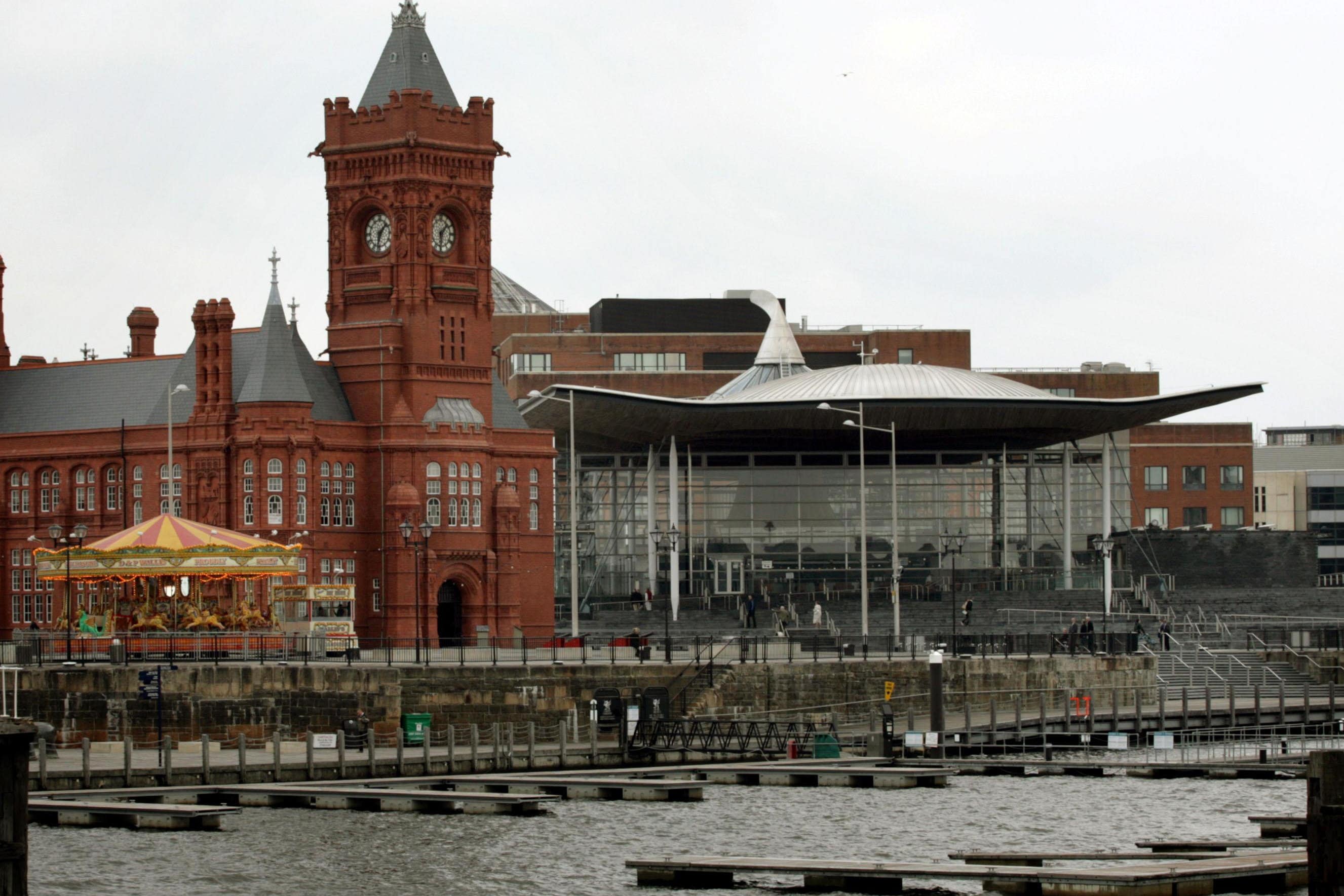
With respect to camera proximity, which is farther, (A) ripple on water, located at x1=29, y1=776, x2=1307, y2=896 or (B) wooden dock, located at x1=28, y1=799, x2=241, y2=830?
(B) wooden dock, located at x1=28, y1=799, x2=241, y2=830

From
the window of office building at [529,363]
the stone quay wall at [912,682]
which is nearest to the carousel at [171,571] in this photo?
the stone quay wall at [912,682]

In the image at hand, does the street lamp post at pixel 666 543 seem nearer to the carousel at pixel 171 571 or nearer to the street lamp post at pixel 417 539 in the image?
the street lamp post at pixel 417 539

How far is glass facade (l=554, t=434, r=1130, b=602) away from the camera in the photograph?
119812 millimetres

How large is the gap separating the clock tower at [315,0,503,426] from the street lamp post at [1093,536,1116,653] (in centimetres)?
2503

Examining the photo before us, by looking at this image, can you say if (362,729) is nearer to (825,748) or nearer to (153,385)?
(825,748)

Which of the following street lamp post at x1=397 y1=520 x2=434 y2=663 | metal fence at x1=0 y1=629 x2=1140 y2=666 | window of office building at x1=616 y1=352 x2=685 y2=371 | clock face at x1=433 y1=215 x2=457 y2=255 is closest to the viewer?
metal fence at x1=0 y1=629 x2=1140 y2=666

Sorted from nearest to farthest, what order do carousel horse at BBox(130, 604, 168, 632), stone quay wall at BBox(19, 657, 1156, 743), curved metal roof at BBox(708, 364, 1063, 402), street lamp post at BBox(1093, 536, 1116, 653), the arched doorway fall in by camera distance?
stone quay wall at BBox(19, 657, 1156, 743) < carousel horse at BBox(130, 604, 168, 632) < street lamp post at BBox(1093, 536, 1116, 653) < the arched doorway < curved metal roof at BBox(708, 364, 1063, 402)

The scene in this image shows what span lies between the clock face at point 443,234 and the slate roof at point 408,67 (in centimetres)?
462

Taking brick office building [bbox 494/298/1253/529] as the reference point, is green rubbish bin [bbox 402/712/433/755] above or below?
below

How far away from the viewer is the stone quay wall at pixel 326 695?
2899 inches

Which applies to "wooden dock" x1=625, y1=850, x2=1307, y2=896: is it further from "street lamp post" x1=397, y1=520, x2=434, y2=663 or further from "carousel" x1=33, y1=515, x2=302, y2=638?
"street lamp post" x1=397, y1=520, x2=434, y2=663

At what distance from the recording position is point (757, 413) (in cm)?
11206

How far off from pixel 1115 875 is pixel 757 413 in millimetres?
70277

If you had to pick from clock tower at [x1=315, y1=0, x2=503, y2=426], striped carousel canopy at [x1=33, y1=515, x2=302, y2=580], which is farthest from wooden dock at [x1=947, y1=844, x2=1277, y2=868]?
clock tower at [x1=315, y1=0, x2=503, y2=426]
